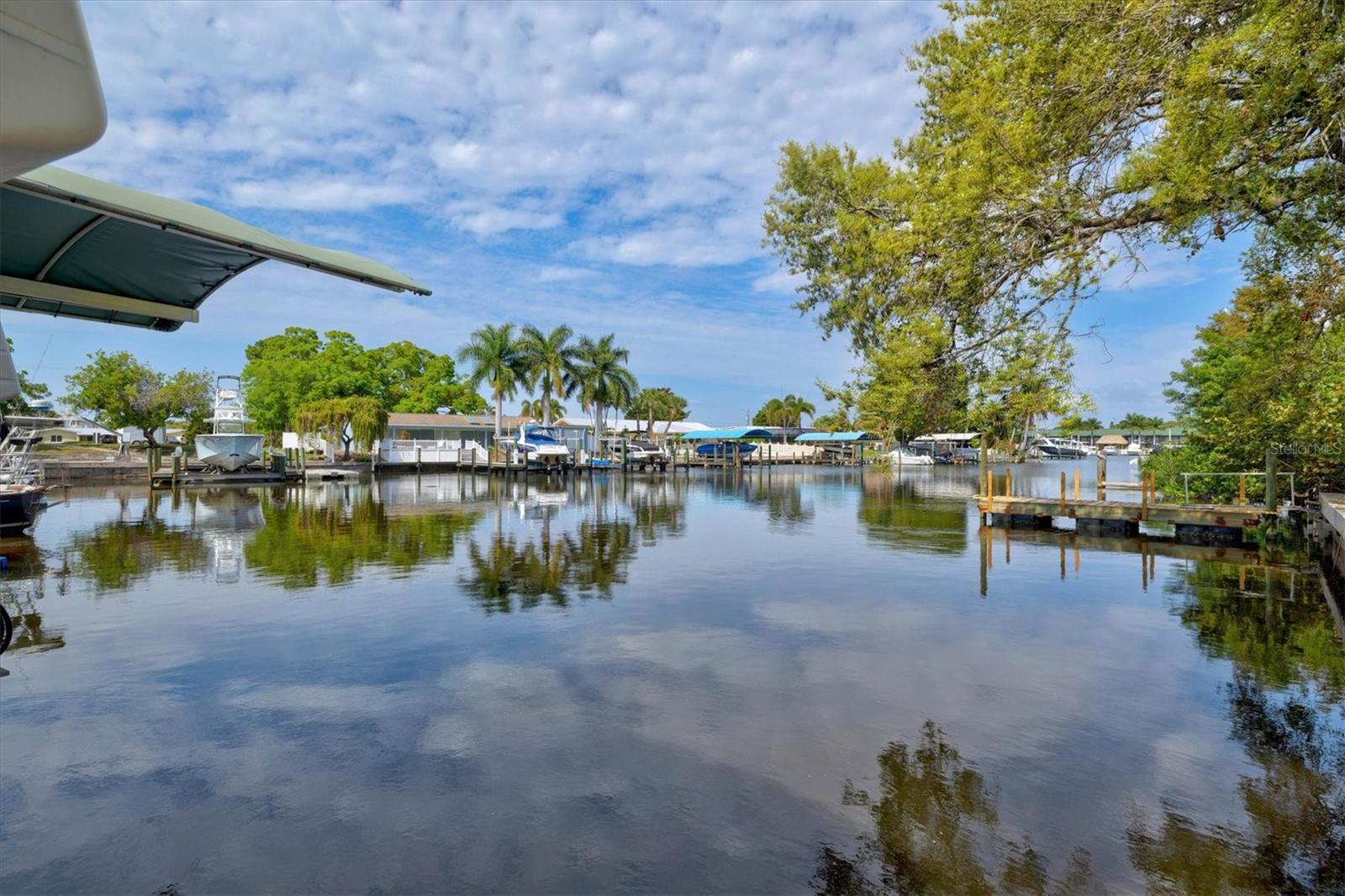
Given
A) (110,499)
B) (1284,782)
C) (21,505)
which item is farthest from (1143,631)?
(110,499)

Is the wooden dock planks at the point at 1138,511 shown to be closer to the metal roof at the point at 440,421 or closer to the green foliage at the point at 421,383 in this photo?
the metal roof at the point at 440,421

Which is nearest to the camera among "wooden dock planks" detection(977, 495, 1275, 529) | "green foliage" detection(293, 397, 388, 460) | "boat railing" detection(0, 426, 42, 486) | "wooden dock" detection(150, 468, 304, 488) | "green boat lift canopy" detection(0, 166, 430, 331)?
"green boat lift canopy" detection(0, 166, 430, 331)

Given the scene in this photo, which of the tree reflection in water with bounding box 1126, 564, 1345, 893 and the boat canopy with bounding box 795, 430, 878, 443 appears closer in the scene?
the tree reflection in water with bounding box 1126, 564, 1345, 893

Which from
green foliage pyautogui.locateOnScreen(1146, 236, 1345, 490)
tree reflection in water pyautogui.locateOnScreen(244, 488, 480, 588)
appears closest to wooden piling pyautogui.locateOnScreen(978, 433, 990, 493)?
green foliage pyautogui.locateOnScreen(1146, 236, 1345, 490)

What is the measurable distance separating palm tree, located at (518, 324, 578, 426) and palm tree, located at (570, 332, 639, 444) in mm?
733

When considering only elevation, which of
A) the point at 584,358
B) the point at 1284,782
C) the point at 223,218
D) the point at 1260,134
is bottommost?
the point at 1284,782

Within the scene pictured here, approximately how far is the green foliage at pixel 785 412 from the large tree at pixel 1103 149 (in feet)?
376

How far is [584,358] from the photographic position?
6044 cm

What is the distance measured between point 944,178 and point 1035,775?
5654mm

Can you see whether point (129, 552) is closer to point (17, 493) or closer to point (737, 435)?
point (17, 493)

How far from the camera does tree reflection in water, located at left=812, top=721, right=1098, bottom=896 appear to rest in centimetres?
422

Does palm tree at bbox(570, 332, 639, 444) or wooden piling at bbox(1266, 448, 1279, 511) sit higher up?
palm tree at bbox(570, 332, 639, 444)

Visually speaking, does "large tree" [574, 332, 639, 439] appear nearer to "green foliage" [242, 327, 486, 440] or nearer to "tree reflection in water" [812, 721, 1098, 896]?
"green foliage" [242, 327, 486, 440]

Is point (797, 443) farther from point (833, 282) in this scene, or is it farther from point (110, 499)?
point (833, 282)
